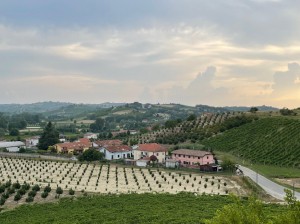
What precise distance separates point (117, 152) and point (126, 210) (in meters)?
62.4

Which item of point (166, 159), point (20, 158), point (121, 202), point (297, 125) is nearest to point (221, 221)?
point (121, 202)

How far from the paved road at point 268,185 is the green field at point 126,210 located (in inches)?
356

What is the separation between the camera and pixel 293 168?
67.5 metres

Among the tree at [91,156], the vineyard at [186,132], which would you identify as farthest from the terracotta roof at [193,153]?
the vineyard at [186,132]

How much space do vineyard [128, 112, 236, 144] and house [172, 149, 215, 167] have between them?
26.1 metres

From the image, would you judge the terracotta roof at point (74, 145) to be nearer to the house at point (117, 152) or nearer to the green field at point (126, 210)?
the house at point (117, 152)

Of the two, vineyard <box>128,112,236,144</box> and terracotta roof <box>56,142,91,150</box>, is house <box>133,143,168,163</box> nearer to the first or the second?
vineyard <box>128,112,236,144</box>

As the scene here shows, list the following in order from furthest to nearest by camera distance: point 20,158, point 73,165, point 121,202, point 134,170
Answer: point 20,158 → point 73,165 → point 134,170 → point 121,202

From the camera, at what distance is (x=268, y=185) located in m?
54.5

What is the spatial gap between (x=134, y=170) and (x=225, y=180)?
803 inches

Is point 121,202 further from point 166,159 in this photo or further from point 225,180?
point 166,159

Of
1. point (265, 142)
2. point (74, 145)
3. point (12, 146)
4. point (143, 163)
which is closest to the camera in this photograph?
point (143, 163)

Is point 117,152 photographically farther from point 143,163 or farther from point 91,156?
point 143,163

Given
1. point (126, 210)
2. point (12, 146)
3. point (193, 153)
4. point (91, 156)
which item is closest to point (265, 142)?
point (193, 153)
